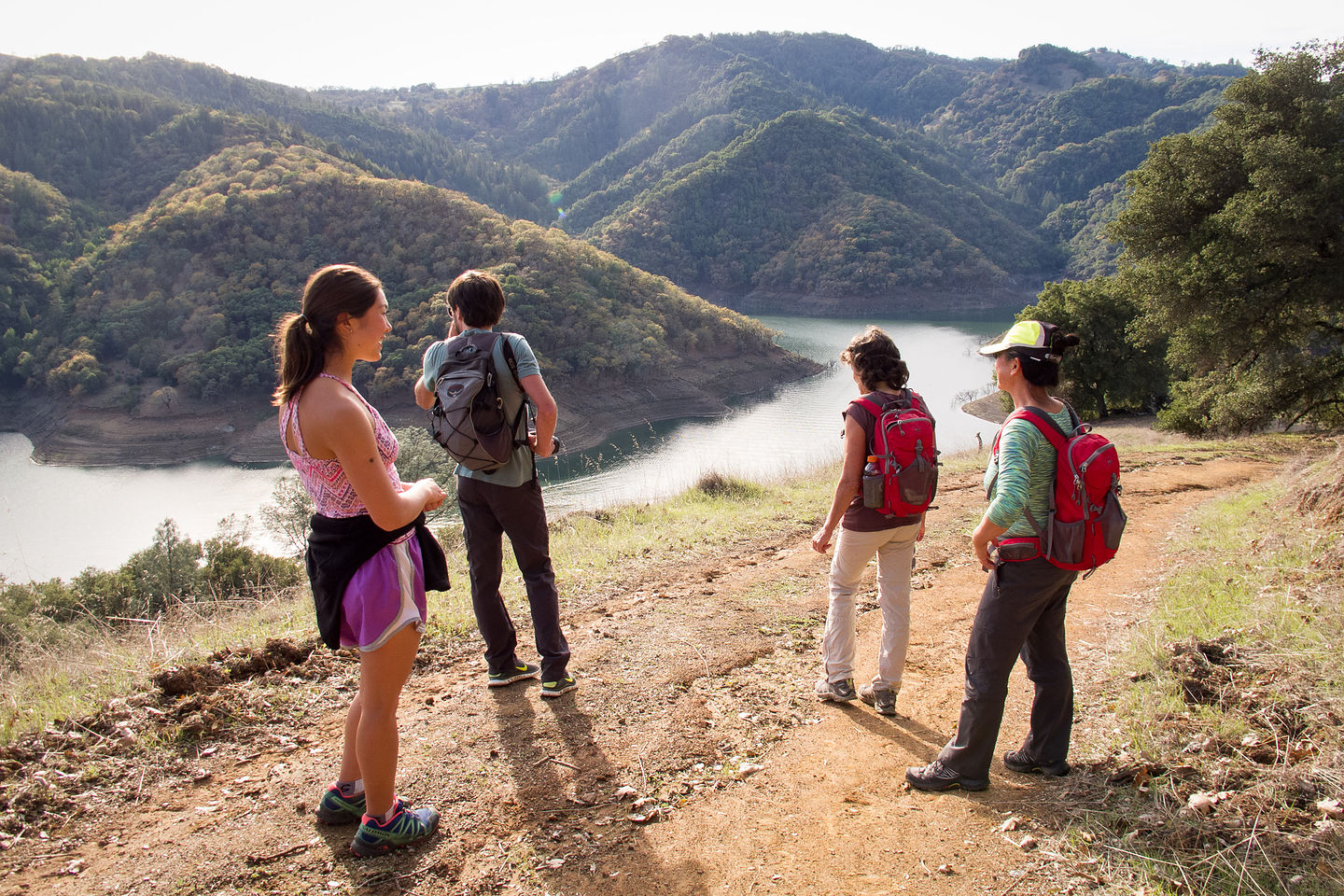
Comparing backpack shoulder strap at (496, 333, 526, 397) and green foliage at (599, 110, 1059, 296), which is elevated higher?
green foliage at (599, 110, 1059, 296)

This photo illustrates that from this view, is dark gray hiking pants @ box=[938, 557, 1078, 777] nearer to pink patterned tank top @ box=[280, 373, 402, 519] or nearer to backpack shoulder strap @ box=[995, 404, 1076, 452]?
backpack shoulder strap @ box=[995, 404, 1076, 452]

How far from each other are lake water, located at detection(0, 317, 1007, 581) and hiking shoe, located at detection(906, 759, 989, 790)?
1656 centimetres

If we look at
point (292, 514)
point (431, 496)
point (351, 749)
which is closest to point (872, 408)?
point (431, 496)

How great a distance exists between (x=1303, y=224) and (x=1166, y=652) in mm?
Result: 12353

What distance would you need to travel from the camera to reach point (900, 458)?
2742mm

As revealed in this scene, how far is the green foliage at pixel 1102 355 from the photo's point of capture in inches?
966

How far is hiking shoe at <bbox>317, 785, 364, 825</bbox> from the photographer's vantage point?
229 centimetres

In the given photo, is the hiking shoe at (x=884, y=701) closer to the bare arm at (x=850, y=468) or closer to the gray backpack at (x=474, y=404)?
the bare arm at (x=850, y=468)

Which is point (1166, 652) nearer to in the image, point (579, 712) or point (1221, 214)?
point (579, 712)

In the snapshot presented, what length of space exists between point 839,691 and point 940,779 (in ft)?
2.36

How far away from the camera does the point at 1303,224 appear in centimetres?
1159

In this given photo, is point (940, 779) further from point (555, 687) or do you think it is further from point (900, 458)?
point (555, 687)

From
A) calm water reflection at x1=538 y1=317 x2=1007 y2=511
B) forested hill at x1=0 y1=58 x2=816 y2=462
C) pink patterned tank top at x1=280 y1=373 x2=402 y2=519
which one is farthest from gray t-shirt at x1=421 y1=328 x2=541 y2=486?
forested hill at x1=0 y1=58 x2=816 y2=462

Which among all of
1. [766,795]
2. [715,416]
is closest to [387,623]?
[766,795]
